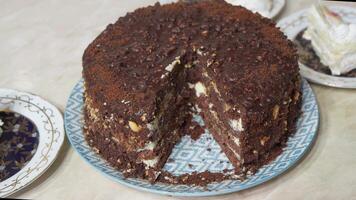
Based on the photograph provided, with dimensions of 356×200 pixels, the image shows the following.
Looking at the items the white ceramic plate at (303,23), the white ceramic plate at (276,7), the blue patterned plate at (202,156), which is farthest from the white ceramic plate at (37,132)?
the white ceramic plate at (276,7)

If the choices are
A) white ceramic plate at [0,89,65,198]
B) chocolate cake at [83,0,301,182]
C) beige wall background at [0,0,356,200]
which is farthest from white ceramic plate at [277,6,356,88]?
white ceramic plate at [0,89,65,198]

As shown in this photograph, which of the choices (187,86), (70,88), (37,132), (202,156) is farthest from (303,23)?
(37,132)

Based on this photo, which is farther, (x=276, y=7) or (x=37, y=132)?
(x=276, y=7)

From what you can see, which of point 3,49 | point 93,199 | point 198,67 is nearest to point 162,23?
point 198,67

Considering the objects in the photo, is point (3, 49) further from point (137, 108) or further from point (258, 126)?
point (258, 126)

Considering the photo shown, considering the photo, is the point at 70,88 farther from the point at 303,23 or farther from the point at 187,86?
the point at 303,23

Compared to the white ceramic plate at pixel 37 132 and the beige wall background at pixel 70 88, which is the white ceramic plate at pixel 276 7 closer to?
the beige wall background at pixel 70 88

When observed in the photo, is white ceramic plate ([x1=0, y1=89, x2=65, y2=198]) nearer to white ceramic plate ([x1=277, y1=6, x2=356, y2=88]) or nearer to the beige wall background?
the beige wall background
